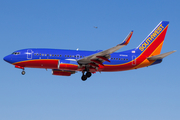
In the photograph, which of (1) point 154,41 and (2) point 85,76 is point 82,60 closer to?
(2) point 85,76

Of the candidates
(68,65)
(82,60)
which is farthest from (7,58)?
(82,60)

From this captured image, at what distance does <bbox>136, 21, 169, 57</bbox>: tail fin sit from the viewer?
60.9m

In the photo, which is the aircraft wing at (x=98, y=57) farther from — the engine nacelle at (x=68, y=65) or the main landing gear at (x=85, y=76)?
the main landing gear at (x=85, y=76)

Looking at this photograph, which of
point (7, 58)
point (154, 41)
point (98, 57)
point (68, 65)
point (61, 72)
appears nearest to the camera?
point (98, 57)

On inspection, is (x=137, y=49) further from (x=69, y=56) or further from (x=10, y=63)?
(x=10, y=63)

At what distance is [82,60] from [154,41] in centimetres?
1480

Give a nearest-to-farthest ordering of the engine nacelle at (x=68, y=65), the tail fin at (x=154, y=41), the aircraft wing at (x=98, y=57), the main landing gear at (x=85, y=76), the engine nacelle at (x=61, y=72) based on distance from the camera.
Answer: the aircraft wing at (x=98, y=57)
the engine nacelle at (x=68, y=65)
the main landing gear at (x=85, y=76)
the engine nacelle at (x=61, y=72)
the tail fin at (x=154, y=41)

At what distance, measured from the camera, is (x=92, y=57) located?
53.9 meters

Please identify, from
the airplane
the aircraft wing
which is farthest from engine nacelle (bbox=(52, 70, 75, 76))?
the aircraft wing

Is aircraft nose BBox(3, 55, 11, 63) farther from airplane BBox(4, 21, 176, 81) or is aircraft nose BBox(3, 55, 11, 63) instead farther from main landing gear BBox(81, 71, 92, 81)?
main landing gear BBox(81, 71, 92, 81)

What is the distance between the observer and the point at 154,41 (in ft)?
204

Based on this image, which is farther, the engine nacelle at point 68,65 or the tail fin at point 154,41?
the tail fin at point 154,41

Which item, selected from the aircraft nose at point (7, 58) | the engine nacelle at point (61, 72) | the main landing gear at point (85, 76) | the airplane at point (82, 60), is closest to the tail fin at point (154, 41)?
the airplane at point (82, 60)

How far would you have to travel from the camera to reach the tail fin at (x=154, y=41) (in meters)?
60.9
